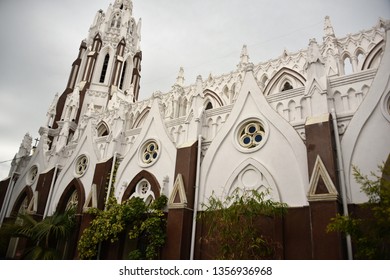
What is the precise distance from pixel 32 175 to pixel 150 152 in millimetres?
9697

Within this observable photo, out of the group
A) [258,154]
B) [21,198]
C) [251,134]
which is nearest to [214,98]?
[251,134]

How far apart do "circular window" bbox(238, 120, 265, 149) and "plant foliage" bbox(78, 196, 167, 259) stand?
3.61m

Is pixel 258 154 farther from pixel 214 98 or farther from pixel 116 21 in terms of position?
pixel 116 21

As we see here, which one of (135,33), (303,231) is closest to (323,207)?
(303,231)

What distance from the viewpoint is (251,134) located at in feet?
34.0

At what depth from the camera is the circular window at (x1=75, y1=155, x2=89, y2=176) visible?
15.4 meters

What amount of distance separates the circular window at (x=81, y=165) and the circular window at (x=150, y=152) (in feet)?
12.9

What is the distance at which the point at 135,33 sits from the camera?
107ft

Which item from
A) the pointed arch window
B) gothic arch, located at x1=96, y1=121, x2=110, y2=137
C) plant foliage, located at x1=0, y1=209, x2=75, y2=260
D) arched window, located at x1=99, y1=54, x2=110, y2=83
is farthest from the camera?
the pointed arch window

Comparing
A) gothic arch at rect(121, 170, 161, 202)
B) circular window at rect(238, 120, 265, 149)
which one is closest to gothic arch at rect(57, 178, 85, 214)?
gothic arch at rect(121, 170, 161, 202)

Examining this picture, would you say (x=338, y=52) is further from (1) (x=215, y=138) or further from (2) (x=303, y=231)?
(2) (x=303, y=231)

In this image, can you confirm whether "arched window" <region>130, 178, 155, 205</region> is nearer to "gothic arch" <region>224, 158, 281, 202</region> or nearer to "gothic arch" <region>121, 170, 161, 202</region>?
"gothic arch" <region>121, 170, 161, 202</region>

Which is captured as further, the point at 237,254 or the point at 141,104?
the point at 141,104

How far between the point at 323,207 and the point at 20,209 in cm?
1739
